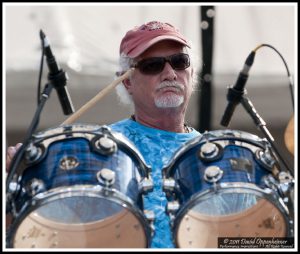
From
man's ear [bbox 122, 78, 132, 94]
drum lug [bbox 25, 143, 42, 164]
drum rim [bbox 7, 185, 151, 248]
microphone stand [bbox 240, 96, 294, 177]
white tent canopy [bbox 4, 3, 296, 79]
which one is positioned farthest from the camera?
white tent canopy [bbox 4, 3, 296, 79]

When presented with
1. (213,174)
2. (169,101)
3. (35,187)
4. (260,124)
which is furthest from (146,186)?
(169,101)

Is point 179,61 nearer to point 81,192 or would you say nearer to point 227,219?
point 227,219

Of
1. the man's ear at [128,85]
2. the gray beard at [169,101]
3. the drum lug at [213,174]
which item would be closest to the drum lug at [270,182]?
the drum lug at [213,174]

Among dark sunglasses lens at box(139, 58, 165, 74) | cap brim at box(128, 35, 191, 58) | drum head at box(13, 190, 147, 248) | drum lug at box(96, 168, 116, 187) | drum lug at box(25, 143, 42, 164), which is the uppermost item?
cap brim at box(128, 35, 191, 58)

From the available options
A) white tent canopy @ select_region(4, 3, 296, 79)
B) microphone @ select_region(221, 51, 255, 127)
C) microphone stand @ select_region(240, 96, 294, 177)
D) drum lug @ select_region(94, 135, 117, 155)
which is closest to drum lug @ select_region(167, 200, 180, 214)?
drum lug @ select_region(94, 135, 117, 155)

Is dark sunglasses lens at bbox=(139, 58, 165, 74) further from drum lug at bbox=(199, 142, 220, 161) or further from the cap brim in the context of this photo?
drum lug at bbox=(199, 142, 220, 161)

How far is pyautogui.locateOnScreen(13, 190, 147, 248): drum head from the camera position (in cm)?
191

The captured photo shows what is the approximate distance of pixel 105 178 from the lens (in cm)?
188

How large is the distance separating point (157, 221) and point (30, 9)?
1.78 metres

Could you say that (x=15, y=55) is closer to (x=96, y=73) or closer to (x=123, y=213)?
(x=96, y=73)

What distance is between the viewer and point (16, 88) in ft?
12.8

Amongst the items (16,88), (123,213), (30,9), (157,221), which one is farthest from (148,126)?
(16,88)

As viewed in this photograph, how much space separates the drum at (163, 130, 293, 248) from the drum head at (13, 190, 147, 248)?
13 centimetres

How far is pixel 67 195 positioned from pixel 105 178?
115mm
